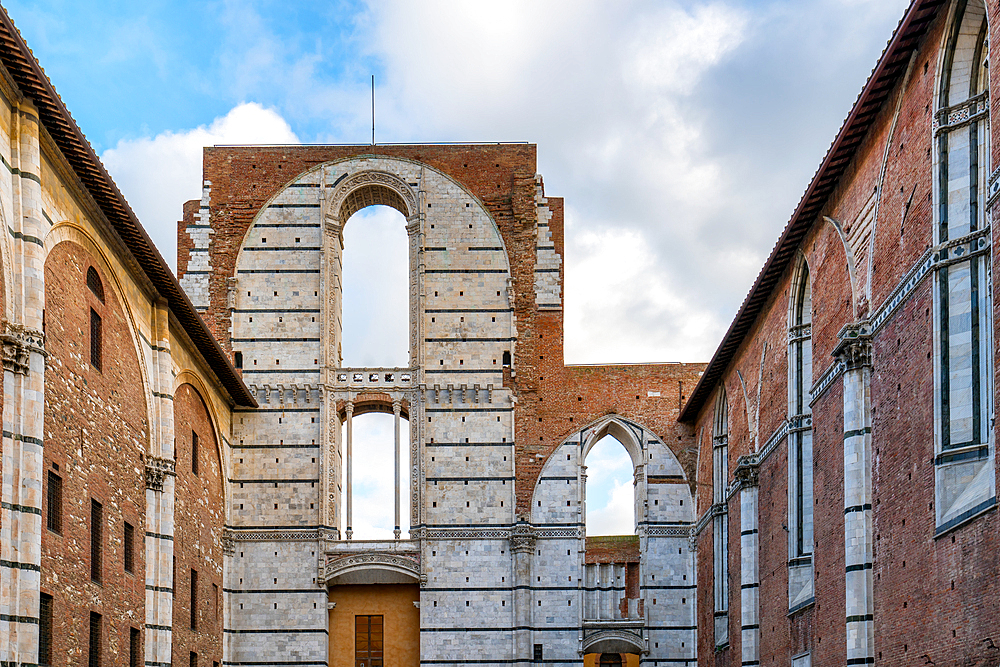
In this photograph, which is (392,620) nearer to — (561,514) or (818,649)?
(561,514)

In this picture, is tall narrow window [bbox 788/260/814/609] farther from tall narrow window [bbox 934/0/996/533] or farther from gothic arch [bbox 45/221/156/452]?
gothic arch [bbox 45/221/156/452]

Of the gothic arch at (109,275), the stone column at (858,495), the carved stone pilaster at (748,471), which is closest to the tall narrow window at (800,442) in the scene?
the carved stone pilaster at (748,471)

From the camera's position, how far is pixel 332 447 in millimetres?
31672

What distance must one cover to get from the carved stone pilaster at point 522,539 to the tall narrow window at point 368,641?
3.62m

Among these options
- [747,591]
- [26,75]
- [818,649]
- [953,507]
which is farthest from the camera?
[747,591]

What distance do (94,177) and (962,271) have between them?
39.8 feet

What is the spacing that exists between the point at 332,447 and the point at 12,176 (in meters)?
15.6

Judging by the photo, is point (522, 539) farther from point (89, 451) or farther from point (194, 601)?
point (89, 451)

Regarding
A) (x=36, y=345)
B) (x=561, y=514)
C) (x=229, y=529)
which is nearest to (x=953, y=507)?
(x=36, y=345)

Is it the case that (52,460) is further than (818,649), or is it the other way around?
(818,649)

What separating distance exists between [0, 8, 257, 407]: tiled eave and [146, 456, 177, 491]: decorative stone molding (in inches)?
118

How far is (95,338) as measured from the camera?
20.7 meters

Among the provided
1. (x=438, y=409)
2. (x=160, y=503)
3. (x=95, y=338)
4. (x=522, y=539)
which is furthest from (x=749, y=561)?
(x=95, y=338)

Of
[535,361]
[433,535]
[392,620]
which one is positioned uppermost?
[535,361]
